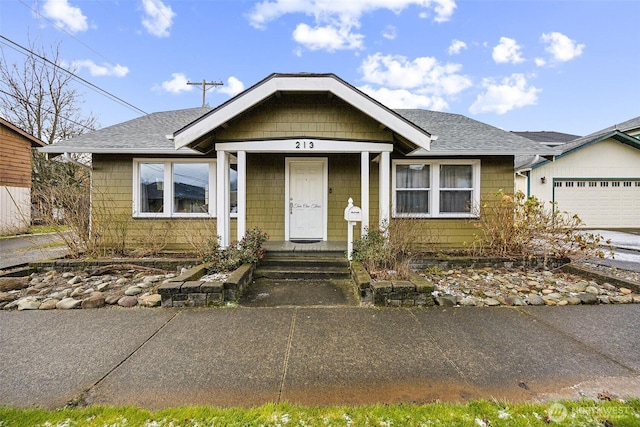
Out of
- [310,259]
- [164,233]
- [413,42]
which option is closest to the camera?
[310,259]

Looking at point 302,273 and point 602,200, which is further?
point 602,200

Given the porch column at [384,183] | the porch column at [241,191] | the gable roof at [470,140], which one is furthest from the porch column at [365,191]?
the porch column at [241,191]

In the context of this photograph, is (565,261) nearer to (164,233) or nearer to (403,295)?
(403,295)

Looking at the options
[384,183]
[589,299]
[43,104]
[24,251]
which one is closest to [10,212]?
[24,251]

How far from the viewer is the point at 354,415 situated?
7.07 ft

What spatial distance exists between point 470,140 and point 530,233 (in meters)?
3.01

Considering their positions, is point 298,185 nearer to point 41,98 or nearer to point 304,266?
point 304,266

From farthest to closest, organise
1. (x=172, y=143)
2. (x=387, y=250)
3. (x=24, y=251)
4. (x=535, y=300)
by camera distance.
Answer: (x=24, y=251) → (x=172, y=143) → (x=387, y=250) → (x=535, y=300)

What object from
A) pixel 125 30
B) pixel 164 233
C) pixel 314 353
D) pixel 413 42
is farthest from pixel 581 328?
pixel 125 30

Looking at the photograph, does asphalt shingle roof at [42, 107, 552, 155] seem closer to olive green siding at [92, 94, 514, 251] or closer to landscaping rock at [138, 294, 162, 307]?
olive green siding at [92, 94, 514, 251]

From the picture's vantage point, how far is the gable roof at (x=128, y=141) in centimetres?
748

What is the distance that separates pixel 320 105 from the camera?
6.31m

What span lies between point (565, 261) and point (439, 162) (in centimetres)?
362

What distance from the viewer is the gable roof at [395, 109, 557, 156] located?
7488 mm
